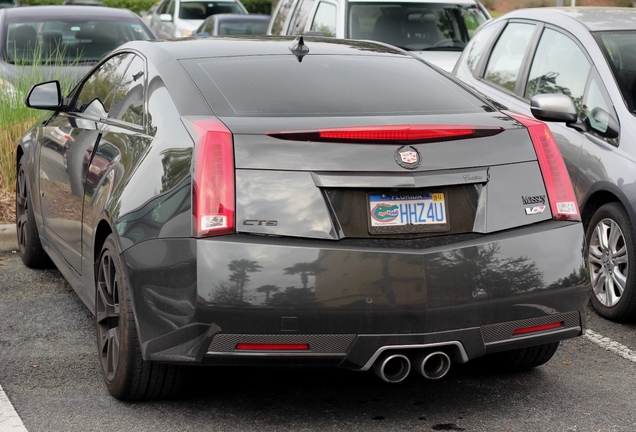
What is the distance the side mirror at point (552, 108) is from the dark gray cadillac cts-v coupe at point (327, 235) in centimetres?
94

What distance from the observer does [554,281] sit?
14.6 ft

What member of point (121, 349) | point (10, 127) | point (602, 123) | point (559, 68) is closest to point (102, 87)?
point (121, 349)

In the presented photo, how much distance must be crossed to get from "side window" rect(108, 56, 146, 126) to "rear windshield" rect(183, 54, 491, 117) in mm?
305

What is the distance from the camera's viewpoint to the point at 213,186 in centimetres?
422

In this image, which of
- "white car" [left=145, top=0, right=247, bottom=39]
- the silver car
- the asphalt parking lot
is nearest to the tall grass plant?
the asphalt parking lot

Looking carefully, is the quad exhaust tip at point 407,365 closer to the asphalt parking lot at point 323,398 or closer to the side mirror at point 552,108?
the asphalt parking lot at point 323,398

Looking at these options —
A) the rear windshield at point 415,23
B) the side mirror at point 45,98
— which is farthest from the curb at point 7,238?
the rear windshield at point 415,23

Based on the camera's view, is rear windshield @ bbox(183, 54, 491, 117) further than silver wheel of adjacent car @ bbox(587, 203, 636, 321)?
No

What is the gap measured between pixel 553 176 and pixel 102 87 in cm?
264

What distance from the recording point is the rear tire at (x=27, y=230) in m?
7.16

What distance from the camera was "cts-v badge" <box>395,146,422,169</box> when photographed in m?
4.30

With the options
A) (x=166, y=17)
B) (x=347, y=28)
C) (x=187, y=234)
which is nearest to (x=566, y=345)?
(x=187, y=234)

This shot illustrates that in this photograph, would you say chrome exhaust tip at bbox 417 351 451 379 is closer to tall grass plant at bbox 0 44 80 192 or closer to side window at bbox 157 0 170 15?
tall grass plant at bbox 0 44 80 192

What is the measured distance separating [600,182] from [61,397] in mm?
3220
